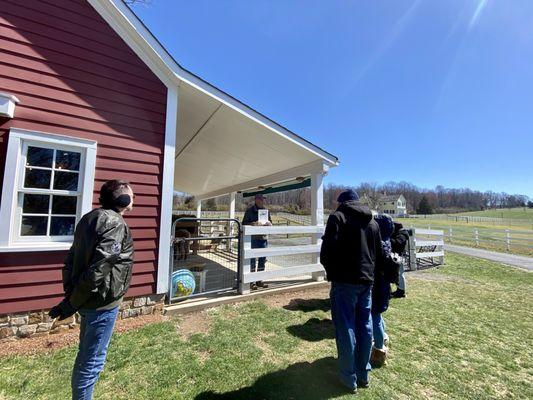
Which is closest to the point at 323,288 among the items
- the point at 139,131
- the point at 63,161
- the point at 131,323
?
the point at 131,323

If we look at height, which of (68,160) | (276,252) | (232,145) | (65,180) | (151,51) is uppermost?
(151,51)

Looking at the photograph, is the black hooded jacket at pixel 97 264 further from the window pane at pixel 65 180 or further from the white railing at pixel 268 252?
the white railing at pixel 268 252

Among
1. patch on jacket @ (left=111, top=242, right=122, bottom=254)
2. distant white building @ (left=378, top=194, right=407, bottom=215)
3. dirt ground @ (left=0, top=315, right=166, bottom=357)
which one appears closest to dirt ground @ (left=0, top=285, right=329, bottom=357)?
dirt ground @ (left=0, top=315, right=166, bottom=357)

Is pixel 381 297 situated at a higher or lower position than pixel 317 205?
lower

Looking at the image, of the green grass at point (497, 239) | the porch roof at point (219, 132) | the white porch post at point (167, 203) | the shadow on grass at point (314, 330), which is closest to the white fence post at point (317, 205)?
the porch roof at point (219, 132)

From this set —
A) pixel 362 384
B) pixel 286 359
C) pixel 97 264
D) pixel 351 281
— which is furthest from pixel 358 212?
pixel 97 264

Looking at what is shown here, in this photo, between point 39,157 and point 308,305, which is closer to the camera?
point 39,157

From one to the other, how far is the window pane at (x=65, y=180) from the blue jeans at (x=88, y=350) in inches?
95.2

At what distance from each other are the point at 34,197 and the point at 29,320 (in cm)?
153

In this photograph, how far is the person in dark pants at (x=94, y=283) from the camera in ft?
5.89

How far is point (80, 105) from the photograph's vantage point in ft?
12.0

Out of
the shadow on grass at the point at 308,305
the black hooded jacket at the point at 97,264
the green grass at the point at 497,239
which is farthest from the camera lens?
the green grass at the point at 497,239

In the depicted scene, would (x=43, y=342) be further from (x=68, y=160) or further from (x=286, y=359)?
(x=286, y=359)

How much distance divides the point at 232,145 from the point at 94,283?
486 centimetres
